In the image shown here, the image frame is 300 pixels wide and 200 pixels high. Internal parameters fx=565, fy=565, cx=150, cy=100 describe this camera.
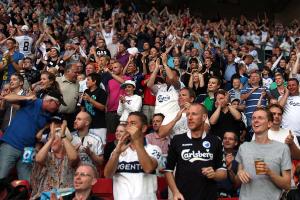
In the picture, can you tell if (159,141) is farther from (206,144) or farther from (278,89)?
(278,89)

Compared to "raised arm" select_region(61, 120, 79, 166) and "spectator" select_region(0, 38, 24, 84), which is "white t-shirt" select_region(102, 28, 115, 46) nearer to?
"spectator" select_region(0, 38, 24, 84)

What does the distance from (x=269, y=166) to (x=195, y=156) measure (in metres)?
0.72

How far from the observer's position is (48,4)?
18.9 m

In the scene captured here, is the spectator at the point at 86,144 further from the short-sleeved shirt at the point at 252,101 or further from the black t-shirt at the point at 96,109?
the short-sleeved shirt at the point at 252,101

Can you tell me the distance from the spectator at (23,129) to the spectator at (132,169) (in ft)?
5.02

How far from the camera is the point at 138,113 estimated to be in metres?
6.12

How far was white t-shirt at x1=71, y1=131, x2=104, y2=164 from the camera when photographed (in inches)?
268

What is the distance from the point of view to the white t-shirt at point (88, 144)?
22.4 feet

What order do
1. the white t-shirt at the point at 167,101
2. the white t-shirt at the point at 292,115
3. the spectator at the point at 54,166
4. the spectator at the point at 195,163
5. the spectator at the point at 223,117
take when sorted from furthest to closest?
the white t-shirt at the point at 167,101
the white t-shirt at the point at 292,115
the spectator at the point at 223,117
the spectator at the point at 54,166
the spectator at the point at 195,163

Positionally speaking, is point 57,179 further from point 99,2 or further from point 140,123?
point 99,2

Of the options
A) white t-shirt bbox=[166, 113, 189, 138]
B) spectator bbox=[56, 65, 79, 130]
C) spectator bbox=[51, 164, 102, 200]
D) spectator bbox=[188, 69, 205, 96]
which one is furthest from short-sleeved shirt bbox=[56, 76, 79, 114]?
spectator bbox=[51, 164, 102, 200]

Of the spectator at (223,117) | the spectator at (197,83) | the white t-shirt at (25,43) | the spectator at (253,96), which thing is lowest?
the spectator at (223,117)

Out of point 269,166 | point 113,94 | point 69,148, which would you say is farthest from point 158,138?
point 269,166

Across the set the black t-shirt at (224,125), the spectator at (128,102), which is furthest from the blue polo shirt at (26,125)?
the black t-shirt at (224,125)
